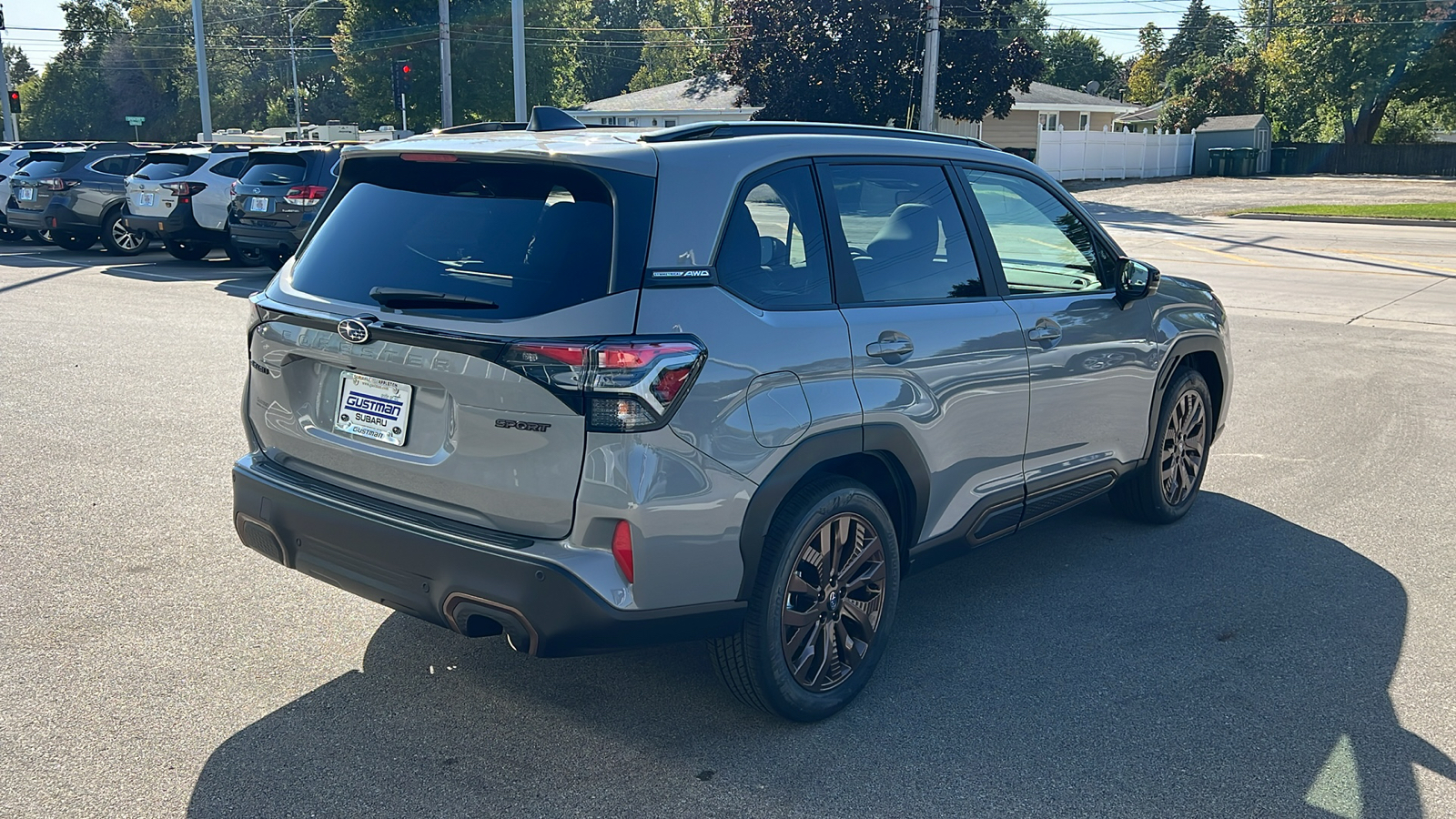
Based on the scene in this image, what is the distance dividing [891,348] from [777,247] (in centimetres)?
53

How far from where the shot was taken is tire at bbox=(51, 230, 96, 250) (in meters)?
19.6

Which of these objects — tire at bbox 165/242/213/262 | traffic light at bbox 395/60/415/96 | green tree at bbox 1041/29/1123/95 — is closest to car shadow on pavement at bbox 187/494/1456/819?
tire at bbox 165/242/213/262

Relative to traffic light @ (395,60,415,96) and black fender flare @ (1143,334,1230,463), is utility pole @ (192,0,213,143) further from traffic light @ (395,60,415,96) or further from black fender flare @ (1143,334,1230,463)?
black fender flare @ (1143,334,1230,463)

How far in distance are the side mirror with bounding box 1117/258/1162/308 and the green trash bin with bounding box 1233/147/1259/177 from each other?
51.2 m

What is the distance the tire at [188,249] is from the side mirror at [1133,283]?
1606 cm

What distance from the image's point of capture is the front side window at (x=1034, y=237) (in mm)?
4641

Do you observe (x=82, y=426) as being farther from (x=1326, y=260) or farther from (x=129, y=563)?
(x=1326, y=260)

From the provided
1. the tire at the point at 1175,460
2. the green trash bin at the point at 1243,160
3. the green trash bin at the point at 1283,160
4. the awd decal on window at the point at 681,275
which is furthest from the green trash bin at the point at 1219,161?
the awd decal on window at the point at 681,275

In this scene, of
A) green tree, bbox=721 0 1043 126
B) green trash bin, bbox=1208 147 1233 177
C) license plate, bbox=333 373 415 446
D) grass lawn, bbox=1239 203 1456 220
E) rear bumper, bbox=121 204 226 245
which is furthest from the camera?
green trash bin, bbox=1208 147 1233 177

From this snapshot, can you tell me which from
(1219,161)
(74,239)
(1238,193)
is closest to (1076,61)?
(1219,161)

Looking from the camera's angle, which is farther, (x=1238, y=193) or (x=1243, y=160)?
(x=1243, y=160)

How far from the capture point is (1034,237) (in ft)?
16.2

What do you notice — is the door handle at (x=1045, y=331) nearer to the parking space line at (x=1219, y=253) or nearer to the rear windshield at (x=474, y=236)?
the rear windshield at (x=474, y=236)

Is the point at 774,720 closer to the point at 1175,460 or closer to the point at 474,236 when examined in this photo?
the point at 474,236
